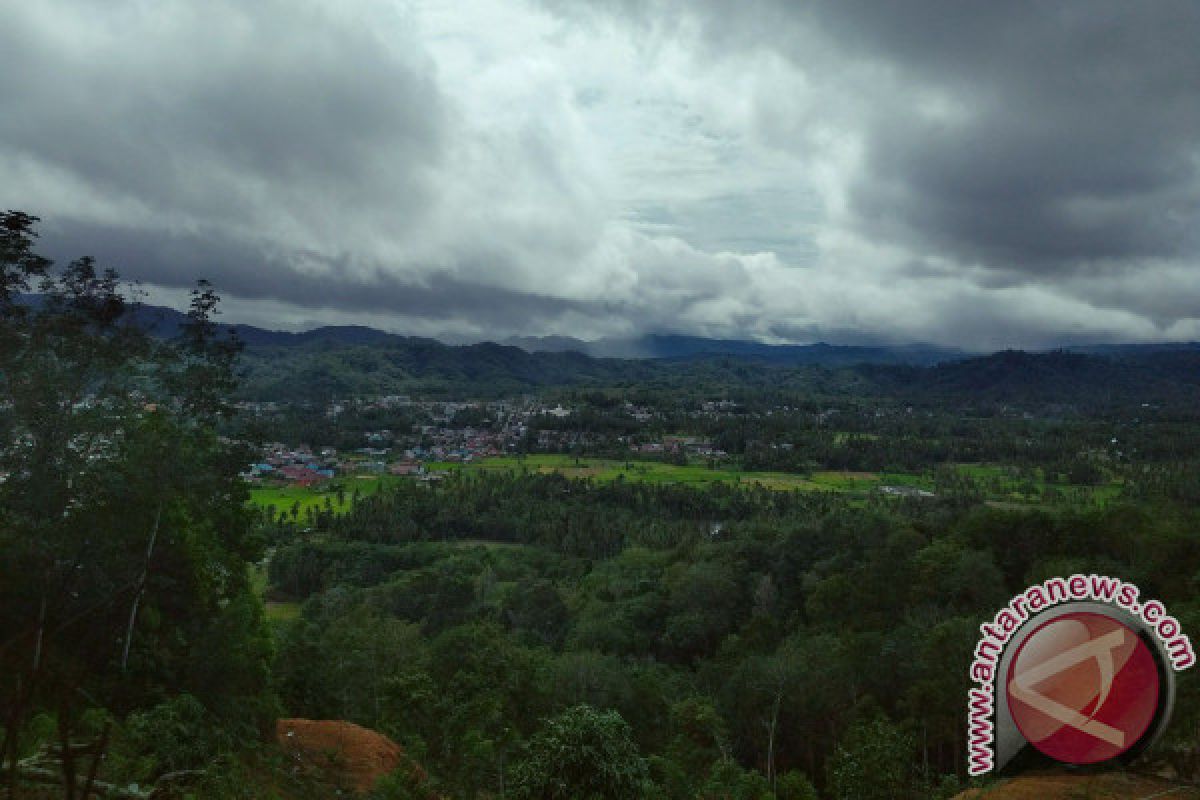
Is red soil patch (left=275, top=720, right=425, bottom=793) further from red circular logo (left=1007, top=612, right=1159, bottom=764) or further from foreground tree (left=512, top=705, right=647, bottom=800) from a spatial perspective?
red circular logo (left=1007, top=612, right=1159, bottom=764)

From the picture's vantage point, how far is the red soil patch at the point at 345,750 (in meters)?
14.5

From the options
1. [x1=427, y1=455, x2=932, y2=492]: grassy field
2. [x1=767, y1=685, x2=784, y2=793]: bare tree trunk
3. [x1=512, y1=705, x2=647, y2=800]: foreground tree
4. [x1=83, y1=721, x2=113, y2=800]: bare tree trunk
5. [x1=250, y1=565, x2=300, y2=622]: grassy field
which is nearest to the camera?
[x1=83, y1=721, x2=113, y2=800]: bare tree trunk

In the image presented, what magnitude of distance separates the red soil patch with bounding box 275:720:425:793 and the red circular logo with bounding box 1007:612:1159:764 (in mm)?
10816

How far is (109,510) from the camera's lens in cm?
1472

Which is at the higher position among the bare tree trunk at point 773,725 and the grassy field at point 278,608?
the bare tree trunk at point 773,725

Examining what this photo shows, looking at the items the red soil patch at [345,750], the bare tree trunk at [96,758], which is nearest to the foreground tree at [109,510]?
the red soil patch at [345,750]

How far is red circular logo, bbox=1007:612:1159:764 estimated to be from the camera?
27.9 ft

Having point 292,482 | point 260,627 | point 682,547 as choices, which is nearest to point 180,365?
point 260,627

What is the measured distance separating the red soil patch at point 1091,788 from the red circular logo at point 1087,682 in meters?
1.09

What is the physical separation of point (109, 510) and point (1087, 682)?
708 inches

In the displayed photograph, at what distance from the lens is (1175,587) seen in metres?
25.3

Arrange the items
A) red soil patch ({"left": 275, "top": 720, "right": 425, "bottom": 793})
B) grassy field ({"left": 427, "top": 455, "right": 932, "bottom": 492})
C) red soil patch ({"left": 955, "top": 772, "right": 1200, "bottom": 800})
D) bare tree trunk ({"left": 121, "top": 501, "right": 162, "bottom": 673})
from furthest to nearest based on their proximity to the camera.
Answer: grassy field ({"left": 427, "top": 455, "right": 932, "bottom": 492}) → red soil patch ({"left": 275, "top": 720, "right": 425, "bottom": 793}) → bare tree trunk ({"left": 121, "top": 501, "right": 162, "bottom": 673}) → red soil patch ({"left": 955, "top": 772, "right": 1200, "bottom": 800})

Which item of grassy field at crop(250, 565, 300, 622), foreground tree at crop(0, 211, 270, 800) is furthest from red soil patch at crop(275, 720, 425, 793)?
grassy field at crop(250, 565, 300, 622)

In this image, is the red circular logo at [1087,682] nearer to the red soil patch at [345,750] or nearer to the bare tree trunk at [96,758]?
the bare tree trunk at [96,758]
